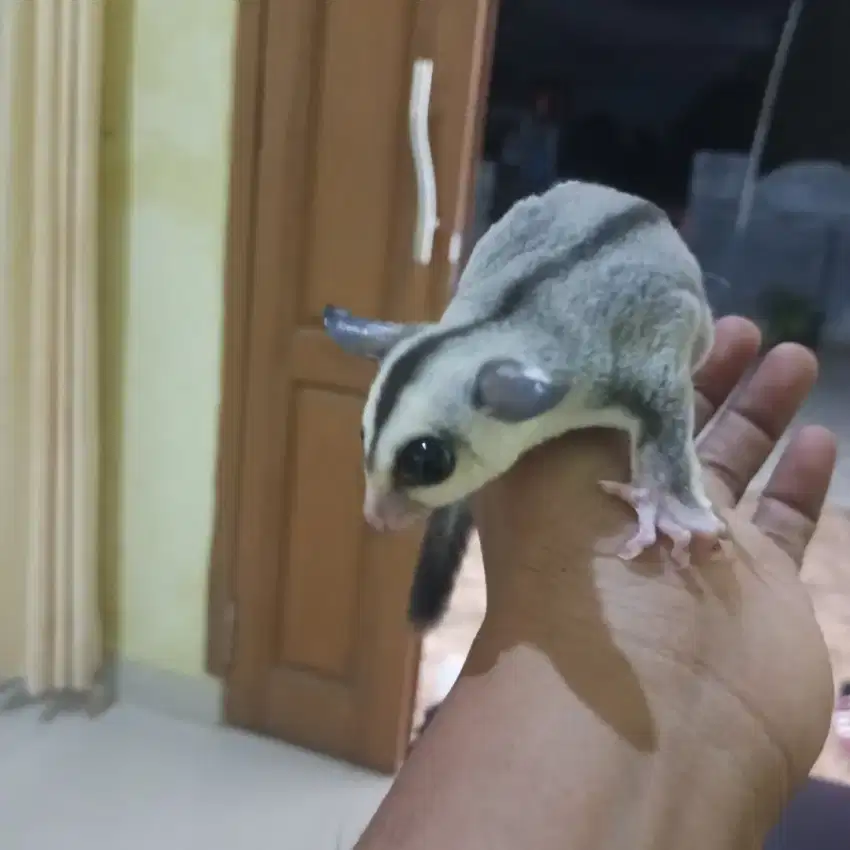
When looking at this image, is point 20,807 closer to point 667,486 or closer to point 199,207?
point 199,207

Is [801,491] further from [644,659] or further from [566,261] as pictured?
[566,261]

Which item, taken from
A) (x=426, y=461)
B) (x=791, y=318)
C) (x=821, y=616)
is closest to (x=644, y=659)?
(x=426, y=461)

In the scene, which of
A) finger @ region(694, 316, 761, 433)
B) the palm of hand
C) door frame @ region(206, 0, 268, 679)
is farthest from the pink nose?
door frame @ region(206, 0, 268, 679)

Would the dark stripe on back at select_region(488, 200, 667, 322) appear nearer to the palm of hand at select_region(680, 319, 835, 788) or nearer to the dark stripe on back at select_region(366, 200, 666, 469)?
the dark stripe on back at select_region(366, 200, 666, 469)

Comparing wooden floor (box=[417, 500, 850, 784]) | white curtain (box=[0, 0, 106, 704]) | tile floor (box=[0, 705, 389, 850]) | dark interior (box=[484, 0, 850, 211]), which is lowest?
tile floor (box=[0, 705, 389, 850])

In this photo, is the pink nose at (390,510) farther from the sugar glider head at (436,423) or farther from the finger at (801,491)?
the finger at (801,491)

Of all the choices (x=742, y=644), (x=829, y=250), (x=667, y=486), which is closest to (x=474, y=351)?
(x=667, y=486)

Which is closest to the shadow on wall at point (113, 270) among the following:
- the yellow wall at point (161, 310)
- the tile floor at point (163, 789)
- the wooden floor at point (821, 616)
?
the yellow wall at point (161, 310)
